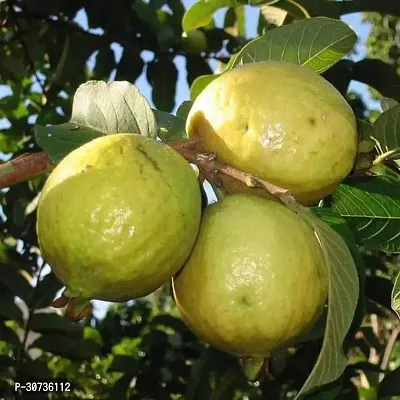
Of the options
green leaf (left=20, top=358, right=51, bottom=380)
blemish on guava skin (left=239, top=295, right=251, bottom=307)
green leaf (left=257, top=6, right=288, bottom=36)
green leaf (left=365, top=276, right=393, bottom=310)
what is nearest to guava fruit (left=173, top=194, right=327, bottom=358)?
blemish on guava skin (left=239, top=295, right=251, bottom=307)

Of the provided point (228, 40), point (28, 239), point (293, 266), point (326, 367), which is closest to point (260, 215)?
point (293, 266)

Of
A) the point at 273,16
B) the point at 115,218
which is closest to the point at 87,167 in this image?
the point at 115,218

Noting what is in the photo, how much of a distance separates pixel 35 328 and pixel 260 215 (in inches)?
77.1

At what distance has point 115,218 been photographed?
32.3 inches

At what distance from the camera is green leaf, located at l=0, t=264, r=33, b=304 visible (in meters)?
2.50

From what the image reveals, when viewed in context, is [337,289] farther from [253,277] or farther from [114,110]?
[114,110]

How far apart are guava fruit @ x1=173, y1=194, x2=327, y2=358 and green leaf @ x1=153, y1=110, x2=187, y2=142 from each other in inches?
10.8

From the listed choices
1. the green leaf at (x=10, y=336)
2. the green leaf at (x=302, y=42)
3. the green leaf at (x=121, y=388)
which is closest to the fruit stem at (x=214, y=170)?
the green leaf at (x=302, y=42)

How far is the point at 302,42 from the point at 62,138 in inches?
17.7

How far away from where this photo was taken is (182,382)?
2.97 m

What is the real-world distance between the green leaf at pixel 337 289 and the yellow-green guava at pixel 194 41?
1.62 metres

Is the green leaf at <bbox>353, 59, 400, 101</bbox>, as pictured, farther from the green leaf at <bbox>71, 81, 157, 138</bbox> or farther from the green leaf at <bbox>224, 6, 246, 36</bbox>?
the green leaf at <bbox>71, 81, 157, 138</bbox>

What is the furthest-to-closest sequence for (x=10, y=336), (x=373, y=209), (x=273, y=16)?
(x=10, y=336)
(x=273, y=16)
(x=373, y=209)

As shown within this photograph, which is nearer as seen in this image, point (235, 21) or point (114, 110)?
point (114, 110)
